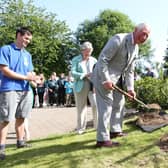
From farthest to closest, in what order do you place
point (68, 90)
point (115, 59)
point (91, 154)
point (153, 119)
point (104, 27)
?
point (104, 27), point (68, 90), point (153, 119), point (115, 59), point (91, 154)

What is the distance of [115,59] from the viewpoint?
6570 millimetres

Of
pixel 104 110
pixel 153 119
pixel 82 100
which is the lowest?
pixel 153 119

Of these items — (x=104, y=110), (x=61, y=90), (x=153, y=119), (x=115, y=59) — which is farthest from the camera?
(x=61, y=90)

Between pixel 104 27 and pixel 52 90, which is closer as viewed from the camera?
pixel 52 90

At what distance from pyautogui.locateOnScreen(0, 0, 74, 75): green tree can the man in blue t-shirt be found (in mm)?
37281

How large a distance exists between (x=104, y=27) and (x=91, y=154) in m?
57.5

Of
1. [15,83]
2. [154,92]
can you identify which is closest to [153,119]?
[15,83]

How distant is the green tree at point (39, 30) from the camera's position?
1821 inches

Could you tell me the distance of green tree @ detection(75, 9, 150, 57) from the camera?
62312 mm

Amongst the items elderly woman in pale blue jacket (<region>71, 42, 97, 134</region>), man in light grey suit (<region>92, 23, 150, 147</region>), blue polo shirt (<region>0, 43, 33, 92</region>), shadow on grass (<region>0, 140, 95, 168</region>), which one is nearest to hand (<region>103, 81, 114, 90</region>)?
man in light grey suit (<region>92, 23, 150, 147</region>)

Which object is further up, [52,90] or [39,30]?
[39,30]

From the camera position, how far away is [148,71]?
16328mm

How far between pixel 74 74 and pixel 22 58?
63.1 inches

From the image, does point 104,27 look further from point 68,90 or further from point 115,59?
point 115,59
